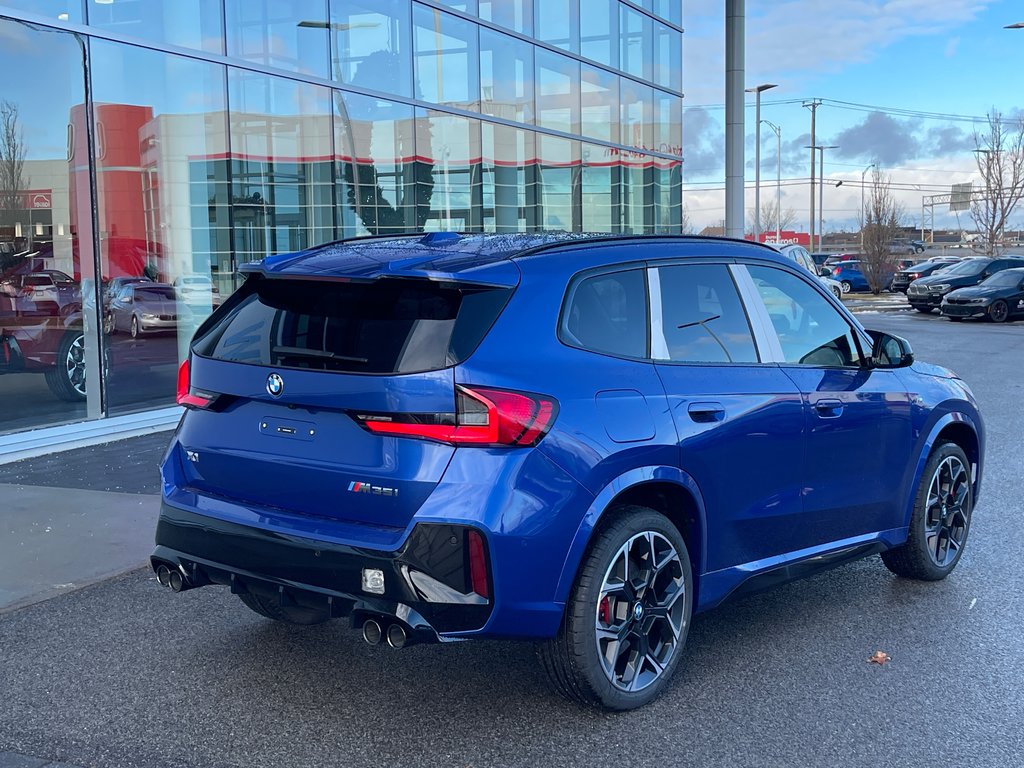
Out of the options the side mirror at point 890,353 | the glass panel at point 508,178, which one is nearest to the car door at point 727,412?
the side mirror at point 890,353

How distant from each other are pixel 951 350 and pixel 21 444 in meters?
16.5

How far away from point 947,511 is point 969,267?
31.3 meters

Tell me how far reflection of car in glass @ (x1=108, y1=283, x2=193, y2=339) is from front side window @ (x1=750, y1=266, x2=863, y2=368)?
8.46m

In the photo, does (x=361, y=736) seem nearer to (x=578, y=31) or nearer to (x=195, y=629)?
(x=195, y=629)

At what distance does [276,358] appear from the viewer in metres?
4.03

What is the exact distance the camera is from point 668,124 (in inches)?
947

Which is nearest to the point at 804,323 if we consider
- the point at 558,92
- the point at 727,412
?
the point at 727,412

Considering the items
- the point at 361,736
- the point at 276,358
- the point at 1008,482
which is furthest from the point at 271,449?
the point at 1008,482

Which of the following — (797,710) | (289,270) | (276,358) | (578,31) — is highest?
(578,31)

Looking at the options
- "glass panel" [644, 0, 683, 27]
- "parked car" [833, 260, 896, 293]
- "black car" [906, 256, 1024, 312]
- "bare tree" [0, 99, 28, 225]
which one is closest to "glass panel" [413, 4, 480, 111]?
"bare tree" [0, 99, 28, 225]

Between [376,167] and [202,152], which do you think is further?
[376,167]

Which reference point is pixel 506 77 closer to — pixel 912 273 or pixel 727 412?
pixel 727 412

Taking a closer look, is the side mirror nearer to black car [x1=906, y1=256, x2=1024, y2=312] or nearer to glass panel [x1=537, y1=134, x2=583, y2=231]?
glass panel [x1=537, y1=134, x2=583, y2=231]

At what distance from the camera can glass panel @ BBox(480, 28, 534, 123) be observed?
17.8 m
